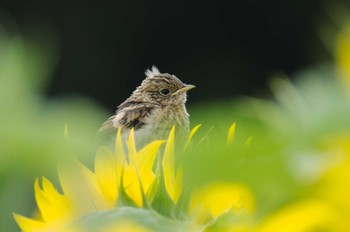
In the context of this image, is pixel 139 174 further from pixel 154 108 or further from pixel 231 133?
pixel 154 108

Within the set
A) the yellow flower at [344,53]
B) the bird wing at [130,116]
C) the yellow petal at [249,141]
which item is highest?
the bird wing at [130,116]

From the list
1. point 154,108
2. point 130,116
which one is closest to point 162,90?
point 154,108

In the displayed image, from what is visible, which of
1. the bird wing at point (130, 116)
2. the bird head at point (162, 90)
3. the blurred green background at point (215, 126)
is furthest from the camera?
the bird head at point (162, 90)

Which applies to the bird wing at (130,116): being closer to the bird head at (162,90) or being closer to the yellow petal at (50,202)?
the bird head at (162,90)

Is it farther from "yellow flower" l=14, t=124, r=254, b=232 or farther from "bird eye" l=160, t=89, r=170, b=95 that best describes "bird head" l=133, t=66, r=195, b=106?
"yellow flower" l=14, t=124, r=254, b=232

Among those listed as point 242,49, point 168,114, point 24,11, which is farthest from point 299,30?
point 168,114

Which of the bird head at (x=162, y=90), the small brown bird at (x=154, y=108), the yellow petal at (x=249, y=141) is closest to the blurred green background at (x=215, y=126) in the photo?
the yellow petal at (x=249, y=141)

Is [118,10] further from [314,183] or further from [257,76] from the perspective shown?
[314,183]
